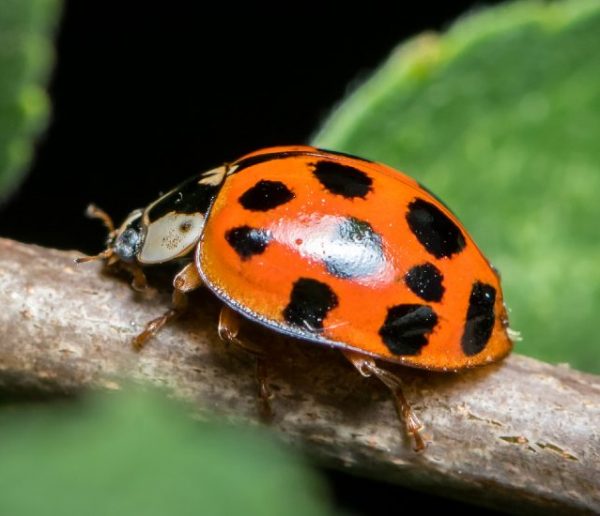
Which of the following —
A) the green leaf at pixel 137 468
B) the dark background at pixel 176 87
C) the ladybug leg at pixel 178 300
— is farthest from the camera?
the dark background at pixel 176 87

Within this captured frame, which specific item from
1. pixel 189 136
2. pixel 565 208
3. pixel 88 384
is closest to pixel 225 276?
pixel 88 384

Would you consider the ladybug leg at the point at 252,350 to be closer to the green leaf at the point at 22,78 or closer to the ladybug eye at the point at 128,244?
the ladybug eye at the point at 128,244

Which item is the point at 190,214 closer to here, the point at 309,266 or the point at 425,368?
the point at 309,266

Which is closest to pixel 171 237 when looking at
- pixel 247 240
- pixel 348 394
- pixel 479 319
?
pixel 247 240

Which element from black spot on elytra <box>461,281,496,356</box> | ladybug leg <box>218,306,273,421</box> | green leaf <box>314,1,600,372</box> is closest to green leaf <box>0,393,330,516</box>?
ladybug leg <box>218,306,273,421</box>

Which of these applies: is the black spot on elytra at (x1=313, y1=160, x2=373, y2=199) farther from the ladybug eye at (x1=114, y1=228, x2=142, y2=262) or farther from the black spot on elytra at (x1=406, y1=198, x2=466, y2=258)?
the ladybug eye at (x1=114, y1=228, x2=142, y2=262)

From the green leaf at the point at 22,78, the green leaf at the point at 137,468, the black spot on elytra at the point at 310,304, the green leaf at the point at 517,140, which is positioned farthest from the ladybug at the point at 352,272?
the green leaf at the point at 137,468
